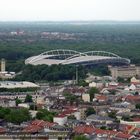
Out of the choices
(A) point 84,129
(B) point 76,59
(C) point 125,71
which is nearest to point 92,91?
(A) point 84,129

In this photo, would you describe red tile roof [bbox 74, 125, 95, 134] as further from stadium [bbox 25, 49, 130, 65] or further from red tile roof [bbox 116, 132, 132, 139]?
stadium [bbox 25, 49, 130, 65]

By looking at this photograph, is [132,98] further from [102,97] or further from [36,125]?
[36,125]

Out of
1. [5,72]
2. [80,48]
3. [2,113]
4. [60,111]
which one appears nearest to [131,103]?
[60,111]

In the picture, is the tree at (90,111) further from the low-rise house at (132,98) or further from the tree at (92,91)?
the tree at (92,91)

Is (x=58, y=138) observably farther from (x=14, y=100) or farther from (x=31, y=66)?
(x=31, y=66)

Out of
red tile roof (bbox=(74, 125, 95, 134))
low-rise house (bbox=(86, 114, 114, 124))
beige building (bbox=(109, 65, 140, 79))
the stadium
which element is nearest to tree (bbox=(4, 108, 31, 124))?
low-rise house (bbox=(86, 114, 114, 124))

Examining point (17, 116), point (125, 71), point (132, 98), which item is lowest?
point (125, 71)

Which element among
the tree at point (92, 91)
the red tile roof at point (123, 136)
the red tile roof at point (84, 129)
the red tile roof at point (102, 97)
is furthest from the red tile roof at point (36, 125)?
the tree at point (92, 91)

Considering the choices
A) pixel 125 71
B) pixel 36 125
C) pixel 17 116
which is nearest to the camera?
pixel 36 125
